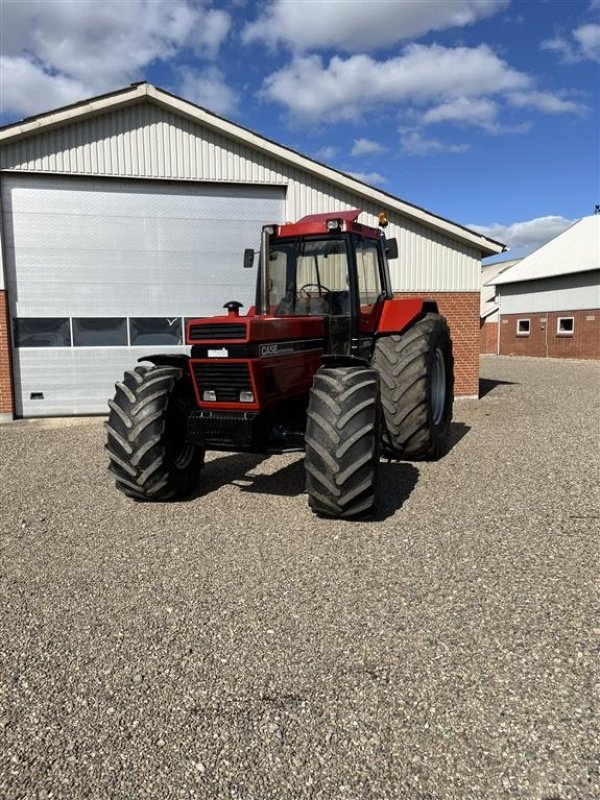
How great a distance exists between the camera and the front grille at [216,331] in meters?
5.04

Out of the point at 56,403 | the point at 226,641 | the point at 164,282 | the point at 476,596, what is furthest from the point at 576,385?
the point at 226,641

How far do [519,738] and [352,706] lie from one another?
70 centimetres

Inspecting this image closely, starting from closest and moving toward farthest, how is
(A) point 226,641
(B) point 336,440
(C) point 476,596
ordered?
(A) point 226,641 < (C) point 476,596 < (B) point 336,440

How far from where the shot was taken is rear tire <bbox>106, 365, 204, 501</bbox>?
5336 millimetres

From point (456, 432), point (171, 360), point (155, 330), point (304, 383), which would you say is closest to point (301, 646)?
point (304, 383)

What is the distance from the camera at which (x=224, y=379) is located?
527cm

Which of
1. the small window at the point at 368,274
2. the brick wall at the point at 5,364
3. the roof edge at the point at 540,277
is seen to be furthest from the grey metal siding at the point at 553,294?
the brick wall at the point at 5,364

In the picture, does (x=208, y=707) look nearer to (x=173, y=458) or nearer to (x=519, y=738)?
(x=519, y=738)

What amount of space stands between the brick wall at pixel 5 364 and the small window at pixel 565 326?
74.7 ft

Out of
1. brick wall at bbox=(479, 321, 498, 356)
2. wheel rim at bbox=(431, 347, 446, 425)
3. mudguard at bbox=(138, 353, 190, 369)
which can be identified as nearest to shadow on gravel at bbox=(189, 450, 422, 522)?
wheel rim at bbox=(431, 347, 446, 425)

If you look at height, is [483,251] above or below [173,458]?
above

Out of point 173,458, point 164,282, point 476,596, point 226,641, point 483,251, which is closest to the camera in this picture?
point 226,641

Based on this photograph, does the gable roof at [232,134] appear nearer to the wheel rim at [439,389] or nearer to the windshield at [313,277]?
the wheel rim at [439,389]

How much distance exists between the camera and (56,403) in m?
10.9
